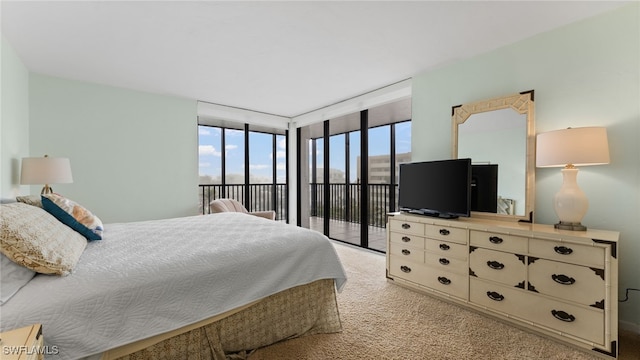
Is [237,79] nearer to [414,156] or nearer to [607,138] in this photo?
[414,156]

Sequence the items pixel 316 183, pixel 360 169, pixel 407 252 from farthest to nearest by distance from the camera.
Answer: pixel 316 183
pixel 360 169
pixel 407 252

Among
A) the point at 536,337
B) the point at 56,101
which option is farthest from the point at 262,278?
the point at 56,101

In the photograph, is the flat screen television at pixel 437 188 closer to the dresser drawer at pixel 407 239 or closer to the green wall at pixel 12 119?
the dresser drawer at pixel 407 239

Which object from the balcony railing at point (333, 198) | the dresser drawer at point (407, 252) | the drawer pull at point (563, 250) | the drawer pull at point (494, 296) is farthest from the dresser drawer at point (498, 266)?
the balcony railing at point (333, 198)

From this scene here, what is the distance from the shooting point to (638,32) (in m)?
1.98

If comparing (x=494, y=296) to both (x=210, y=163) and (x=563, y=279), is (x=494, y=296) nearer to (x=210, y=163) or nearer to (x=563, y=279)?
(x=563, y=279)

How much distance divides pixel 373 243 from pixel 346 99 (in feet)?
8.24

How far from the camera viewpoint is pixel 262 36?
239cm

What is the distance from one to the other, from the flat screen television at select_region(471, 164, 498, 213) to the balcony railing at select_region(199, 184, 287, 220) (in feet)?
13.1

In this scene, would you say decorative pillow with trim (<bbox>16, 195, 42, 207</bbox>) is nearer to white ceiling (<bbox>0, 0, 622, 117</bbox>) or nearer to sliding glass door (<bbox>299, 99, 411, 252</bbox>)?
white ceiling (<bbox>0, 0, 622, 117</bbox>)

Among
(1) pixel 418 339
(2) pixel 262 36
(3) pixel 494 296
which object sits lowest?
(1) pixel 418 339

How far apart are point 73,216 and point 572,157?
11.6ft

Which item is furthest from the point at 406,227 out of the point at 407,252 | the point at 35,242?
the point at 35,242

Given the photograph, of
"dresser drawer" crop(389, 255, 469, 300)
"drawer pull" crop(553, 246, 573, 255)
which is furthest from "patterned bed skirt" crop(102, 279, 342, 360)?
"drawer pull" crop(553, 246, 573, 255)
